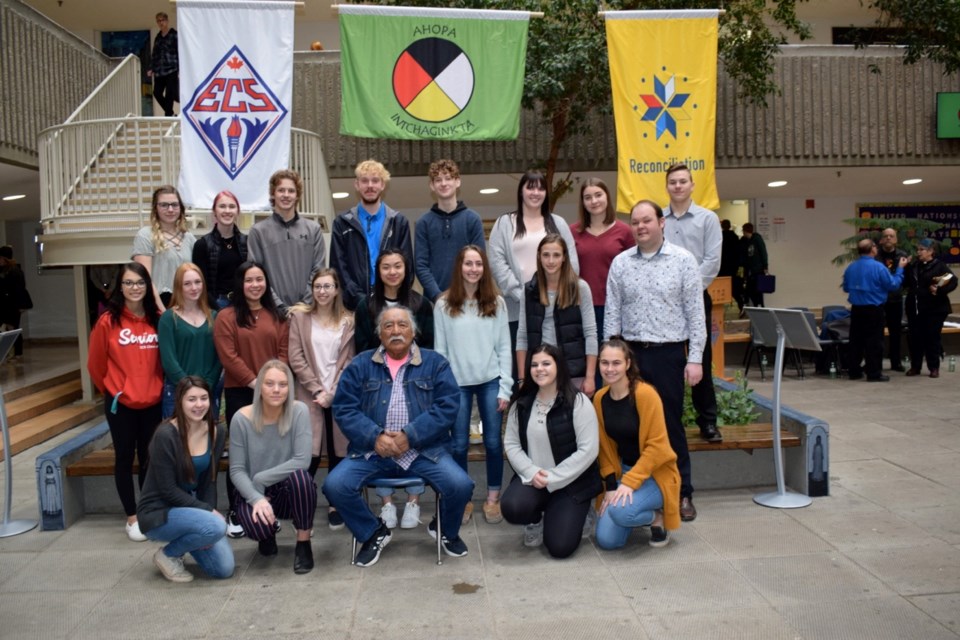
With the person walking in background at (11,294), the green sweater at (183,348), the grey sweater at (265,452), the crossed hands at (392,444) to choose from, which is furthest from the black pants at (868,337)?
the person walking in background at (11,294)

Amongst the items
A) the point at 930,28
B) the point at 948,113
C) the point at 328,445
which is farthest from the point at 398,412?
the point at 948,113

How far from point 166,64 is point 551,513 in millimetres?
11014

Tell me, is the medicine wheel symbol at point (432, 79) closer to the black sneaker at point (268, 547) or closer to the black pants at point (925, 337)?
the black sneaker at point (268, 547)

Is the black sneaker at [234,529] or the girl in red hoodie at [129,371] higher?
the girl in red hoodie at [129,371]

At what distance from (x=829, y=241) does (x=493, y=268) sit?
1364 centimetres

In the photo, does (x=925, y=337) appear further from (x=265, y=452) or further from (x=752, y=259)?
(x=265, y=452)

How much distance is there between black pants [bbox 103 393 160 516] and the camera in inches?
220

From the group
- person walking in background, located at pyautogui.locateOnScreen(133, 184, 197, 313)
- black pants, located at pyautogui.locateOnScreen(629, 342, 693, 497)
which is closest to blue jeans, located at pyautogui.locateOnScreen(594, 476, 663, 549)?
black pants, located at pyautogui.locateOnScreen(629, 342, 693, 497)

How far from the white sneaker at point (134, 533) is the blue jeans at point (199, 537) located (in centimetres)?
73

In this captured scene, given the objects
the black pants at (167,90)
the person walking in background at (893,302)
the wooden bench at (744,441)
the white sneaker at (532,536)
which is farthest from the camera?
the black pants at (167,90)

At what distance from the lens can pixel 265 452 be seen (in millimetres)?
5078

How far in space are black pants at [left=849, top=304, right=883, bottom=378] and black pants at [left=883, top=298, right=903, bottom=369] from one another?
2.31 feet

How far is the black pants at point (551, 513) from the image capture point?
5027 mm

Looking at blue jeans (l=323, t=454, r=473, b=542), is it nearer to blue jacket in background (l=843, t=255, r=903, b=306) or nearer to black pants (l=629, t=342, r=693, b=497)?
black pants (l=629, t=342, r=693, b=497)
